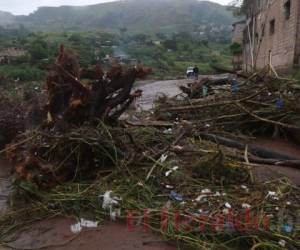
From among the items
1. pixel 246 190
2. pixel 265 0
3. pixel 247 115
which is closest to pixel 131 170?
pixel 246 190

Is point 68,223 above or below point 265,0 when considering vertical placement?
below

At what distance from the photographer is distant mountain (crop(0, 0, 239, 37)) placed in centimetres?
10312

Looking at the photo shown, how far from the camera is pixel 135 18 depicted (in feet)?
390

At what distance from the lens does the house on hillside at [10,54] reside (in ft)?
85.6

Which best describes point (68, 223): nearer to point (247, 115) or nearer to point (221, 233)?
point (221, 233)

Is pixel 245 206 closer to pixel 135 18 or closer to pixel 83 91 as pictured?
pixel 83 91

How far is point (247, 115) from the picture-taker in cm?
507

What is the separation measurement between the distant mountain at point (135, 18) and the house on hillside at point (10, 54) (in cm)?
6341

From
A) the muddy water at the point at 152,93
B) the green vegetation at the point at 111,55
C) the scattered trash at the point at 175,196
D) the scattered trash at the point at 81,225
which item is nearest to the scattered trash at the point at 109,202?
the scattered trash at the point at 81,225

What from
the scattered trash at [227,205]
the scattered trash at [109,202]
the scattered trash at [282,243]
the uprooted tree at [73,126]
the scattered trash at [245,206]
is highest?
the uprooted tree at [73,126]

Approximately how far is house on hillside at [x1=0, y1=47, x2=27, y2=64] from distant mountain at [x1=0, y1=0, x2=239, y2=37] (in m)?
63.4

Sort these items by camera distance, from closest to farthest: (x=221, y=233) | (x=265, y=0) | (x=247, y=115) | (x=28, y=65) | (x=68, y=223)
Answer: (x=221, y=233) → (x=68, y=223) → (x=247, y=115) → (x=265, y=0) → (x=28, y=65)

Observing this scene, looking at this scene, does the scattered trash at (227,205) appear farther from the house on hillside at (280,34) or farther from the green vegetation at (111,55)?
the green vegetation at (111,55)

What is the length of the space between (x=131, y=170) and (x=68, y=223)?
780mm
